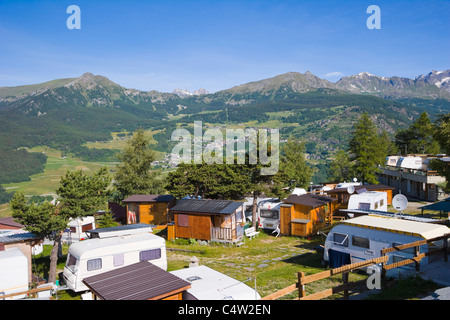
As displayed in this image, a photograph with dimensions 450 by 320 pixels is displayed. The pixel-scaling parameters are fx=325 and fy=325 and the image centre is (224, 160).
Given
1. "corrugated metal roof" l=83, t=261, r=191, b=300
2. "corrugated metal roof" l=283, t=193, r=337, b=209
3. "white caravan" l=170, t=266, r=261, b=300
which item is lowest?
"corrugated metal roof" l=283, t=193, r=337, b=209

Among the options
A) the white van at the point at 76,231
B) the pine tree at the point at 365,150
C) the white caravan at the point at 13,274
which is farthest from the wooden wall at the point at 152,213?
the pine tree at the point at 365,150

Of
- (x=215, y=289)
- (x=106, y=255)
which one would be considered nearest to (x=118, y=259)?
(x=106, y=255)

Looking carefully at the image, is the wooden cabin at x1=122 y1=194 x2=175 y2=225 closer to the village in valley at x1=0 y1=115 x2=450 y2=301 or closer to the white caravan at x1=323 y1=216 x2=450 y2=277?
the village in valley at x1=0 y1=115 x2=450 y2=301

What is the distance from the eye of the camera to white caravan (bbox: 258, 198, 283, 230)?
2722 centimetres

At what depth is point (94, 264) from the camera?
14656 millimetres

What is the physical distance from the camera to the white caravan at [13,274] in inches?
526

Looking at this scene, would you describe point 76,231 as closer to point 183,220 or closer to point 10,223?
point 10,223

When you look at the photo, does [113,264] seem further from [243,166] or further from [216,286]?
[243,166]

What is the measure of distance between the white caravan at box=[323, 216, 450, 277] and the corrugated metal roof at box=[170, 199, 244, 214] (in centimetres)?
872

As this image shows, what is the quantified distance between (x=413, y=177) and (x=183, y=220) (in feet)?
96.6

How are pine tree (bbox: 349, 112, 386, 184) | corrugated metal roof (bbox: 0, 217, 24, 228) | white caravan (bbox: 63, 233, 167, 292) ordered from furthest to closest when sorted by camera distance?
pine tree (bbox: 349, 112, 386, 184)
corrugated metal roof (bbox: 0, 217, 24, 228)
white caravan (bbox: 63, 233, 167, 292)

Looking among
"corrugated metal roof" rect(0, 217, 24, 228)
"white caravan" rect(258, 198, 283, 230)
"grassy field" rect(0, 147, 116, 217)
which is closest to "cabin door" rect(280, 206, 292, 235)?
"white caravan" rect(258, 198, 283, 230)

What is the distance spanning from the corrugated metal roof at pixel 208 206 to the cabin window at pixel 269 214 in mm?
4214
